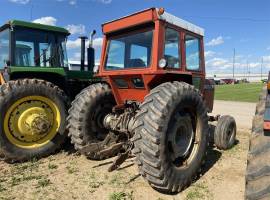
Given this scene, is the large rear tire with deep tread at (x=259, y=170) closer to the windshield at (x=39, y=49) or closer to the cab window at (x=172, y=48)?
the cab window at (x=172, y=48)

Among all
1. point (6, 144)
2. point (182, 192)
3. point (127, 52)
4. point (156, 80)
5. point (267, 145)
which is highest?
point (127, 52)

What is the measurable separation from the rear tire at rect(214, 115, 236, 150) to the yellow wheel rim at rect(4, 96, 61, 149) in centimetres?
334

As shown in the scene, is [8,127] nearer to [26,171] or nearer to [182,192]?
[26,171]

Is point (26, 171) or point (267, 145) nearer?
point (267, 145)

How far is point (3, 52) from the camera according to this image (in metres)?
7.11

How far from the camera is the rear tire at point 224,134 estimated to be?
6.74m

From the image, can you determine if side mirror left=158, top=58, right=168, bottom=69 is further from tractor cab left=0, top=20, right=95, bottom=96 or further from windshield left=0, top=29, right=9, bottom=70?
windshield left=0, top=29, right=9, bottom=70

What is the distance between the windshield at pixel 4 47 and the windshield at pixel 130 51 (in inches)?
89.9

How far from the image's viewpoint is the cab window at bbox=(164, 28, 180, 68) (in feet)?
17.7

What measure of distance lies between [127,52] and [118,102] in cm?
95

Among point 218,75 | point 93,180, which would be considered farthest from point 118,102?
point 218,75

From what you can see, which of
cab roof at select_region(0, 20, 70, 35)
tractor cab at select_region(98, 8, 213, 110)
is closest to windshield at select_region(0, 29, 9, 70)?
cab roof at select_region(0, 20, 70, 35)

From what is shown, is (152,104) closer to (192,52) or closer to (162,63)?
(162,63)

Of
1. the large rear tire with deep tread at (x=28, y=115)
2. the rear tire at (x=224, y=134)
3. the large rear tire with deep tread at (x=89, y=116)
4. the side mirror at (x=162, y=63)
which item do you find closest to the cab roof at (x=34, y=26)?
the large rear tire with deep tread at (x=28, y=115)
